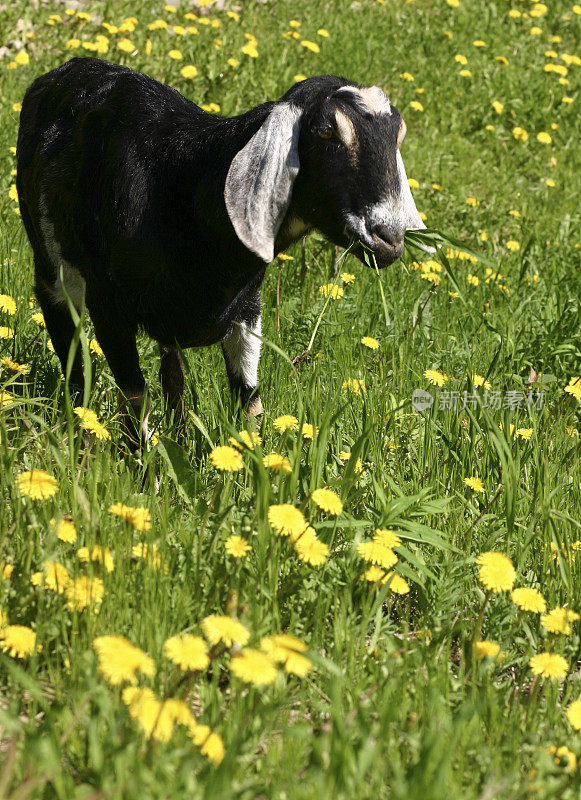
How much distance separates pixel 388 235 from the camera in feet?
9.37

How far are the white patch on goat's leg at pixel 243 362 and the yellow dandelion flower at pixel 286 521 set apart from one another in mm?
1334

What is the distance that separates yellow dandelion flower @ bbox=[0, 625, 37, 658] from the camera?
5.96 ft

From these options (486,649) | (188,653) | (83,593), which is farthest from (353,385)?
(188,653)

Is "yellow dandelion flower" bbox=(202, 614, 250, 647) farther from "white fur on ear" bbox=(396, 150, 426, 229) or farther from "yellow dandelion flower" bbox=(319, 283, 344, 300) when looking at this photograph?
"yellow dandelion flower" bbox=(319, 283, 344, 300)

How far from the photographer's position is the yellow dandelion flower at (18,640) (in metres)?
1.82

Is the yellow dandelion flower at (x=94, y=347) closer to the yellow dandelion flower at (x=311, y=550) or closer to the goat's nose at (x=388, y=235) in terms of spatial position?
the goat's nose at (x=388, y=235)

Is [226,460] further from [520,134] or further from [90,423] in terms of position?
[520,134]

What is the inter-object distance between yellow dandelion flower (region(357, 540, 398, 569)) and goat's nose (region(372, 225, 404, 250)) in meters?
1.03

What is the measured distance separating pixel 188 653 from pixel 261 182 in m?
1.57

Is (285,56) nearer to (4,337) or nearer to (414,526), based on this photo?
(4,337)

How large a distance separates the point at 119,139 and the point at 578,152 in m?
4.84

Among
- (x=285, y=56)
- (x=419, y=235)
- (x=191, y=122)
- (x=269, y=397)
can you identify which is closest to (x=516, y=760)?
(x=419, y=235)

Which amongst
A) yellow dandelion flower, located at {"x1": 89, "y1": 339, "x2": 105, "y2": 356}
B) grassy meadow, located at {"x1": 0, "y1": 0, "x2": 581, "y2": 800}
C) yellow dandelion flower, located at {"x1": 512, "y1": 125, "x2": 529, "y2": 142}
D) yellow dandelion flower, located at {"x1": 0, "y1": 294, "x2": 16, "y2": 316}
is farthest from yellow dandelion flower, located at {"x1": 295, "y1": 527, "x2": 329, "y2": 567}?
yellow dandelion flower, located at {"x1": 512, "y1": 125, "x2": 529, "y2": 142}

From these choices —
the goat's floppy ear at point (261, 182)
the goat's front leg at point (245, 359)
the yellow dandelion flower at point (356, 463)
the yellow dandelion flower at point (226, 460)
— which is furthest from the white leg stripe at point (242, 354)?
the yellow dandelion flower at point (226, 460)
